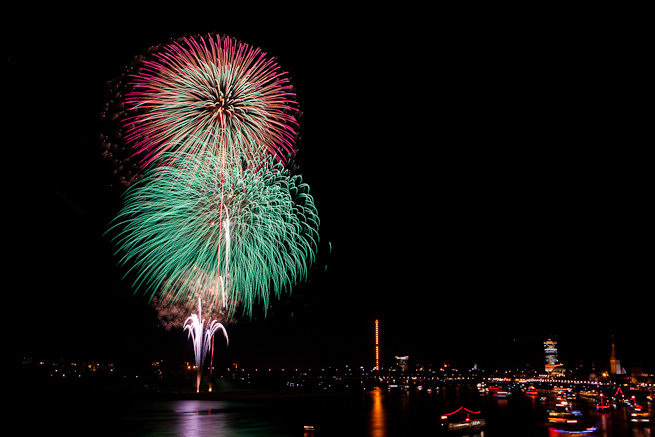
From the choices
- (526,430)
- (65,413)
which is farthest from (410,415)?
(65,413)

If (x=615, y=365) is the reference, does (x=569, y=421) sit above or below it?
above

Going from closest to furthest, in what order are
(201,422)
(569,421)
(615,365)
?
(201,422) → (569,421) → (615,365)

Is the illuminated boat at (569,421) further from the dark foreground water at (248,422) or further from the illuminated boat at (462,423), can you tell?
the illuminated boat at (462,423)

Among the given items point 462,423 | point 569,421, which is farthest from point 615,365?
point 462,423

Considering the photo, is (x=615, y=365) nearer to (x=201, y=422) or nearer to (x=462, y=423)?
(x=462, y=423)

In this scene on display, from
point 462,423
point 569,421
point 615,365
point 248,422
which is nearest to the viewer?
point 462,423

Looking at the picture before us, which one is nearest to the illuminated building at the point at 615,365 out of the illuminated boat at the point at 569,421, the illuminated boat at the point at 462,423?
the illuminated boat at the point at 569,421

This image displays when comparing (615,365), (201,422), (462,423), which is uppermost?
(201,422)

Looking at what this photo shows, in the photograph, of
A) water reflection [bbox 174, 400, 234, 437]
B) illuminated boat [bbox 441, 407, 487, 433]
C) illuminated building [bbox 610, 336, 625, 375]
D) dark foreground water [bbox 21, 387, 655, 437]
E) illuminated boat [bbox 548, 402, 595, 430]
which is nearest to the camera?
water reflection [bbox 174, 400, 234, 437]

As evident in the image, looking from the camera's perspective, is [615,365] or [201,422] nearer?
[201,422]

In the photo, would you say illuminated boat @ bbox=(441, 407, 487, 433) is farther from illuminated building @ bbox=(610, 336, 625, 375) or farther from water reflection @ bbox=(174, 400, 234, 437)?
illuminated building @ bbox=(610, 336, 625, 375)

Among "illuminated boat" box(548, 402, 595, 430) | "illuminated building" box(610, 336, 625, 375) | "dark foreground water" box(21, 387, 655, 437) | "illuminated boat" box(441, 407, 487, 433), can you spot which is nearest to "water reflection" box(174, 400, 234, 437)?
"dark foreground water" box(21, 387, 655, 437)

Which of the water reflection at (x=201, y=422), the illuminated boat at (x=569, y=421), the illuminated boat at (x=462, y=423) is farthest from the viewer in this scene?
the illuminated boat at (x=569, y=421)

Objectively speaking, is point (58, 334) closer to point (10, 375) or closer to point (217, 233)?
point (10, 375)
